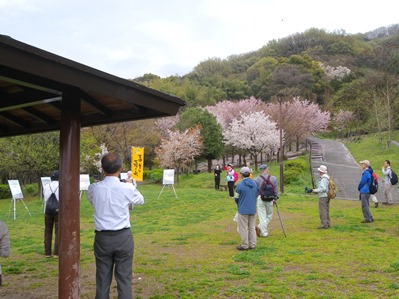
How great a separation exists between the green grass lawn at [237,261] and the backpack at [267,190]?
39.8 inches

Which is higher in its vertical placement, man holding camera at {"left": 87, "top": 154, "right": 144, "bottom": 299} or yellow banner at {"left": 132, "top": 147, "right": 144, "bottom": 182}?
yellow banner at {"left": 132, "top": 147, "right": 144, "bottom": 182}

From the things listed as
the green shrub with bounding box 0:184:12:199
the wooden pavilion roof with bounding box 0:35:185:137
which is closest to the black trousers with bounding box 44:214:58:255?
the wooden pavilion roof with bounding box 0:35:185:137

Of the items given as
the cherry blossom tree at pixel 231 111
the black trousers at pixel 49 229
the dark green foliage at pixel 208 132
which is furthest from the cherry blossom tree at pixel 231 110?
the black trousers at pixel 49 229

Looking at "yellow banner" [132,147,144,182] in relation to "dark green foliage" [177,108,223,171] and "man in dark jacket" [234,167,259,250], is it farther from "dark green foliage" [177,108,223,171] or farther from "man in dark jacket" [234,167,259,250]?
"dark green foliage" [177,108,223,171]

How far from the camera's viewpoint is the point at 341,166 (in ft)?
104

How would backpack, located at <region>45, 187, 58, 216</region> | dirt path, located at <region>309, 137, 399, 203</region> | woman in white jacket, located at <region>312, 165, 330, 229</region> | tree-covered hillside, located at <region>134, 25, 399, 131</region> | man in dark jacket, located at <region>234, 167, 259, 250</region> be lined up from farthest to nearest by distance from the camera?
tree-covered hillside, located at <region>134, 25, 399, 131</region>, dirt path, located at <region>309, 137, 399, 203</region>, woman in white jacket, located at <region>312, 165, 330, 229</region>, man in dark jacket, located at <region>234, 167, 259, 250</region>, backpack, located at <region>45, 187, 58, 216</region>

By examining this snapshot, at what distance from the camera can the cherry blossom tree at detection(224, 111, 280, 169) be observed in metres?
37.0

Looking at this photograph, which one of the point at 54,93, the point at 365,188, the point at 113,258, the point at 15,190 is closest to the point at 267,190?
the point at 365,188

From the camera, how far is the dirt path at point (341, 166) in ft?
67.0

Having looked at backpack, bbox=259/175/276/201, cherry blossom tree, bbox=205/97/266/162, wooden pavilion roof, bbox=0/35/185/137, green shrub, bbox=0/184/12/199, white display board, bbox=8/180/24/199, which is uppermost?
cherry blossom tree, bbox=205/97/266/162

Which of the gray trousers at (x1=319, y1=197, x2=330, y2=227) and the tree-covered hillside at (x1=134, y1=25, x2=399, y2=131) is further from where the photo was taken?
the tree-covered hillside at (x1=134, y1=25, x2=399, y2=131)

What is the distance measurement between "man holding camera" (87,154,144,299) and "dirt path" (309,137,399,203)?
1543cm

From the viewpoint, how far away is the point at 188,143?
35594 mm

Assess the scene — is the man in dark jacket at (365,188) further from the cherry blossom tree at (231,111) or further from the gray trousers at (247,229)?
the cherry blossom tree at (231,111)
